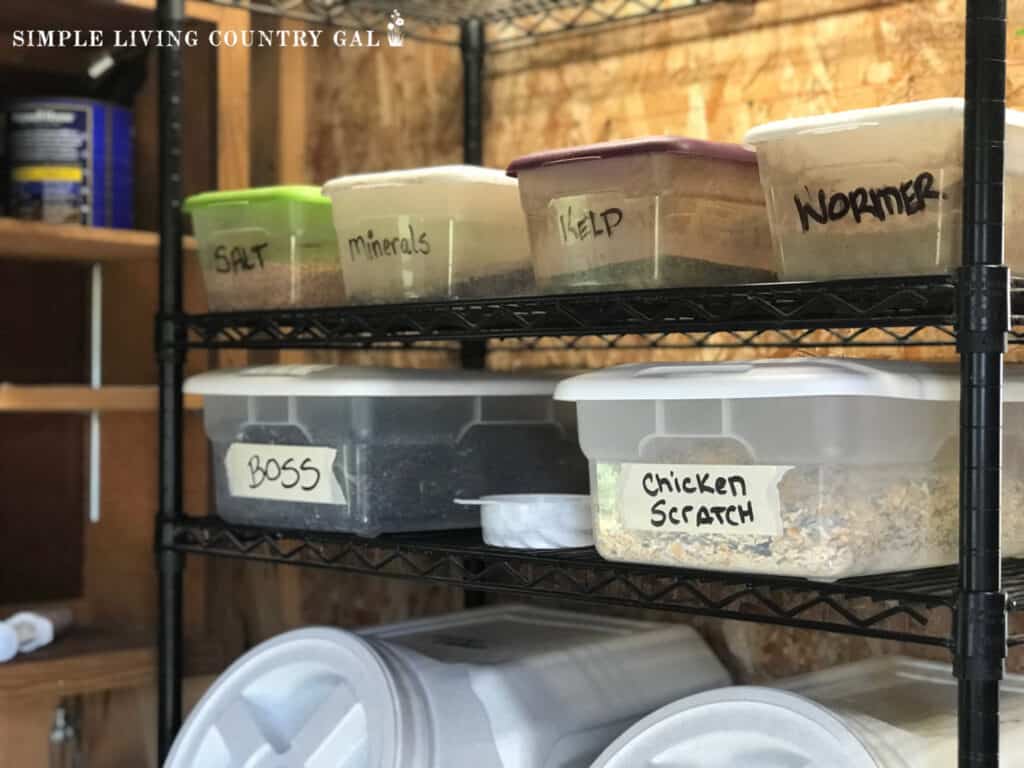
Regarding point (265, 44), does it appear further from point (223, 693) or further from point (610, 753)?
point (610, 753)

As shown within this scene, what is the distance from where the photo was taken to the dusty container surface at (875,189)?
4.07 feet

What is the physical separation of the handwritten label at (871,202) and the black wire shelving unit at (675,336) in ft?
0.21

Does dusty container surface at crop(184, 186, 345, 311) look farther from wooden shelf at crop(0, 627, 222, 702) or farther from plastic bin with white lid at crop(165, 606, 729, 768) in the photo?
wooden shelf at crop(0, 627, 222, 702)

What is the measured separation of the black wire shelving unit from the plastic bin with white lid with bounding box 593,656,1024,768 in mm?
84

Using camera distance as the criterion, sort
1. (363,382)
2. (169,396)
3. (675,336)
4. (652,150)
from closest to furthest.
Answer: (652,150) → (363,382) → (169,396) → (675,336)

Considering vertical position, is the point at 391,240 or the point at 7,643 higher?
the point at 391,240

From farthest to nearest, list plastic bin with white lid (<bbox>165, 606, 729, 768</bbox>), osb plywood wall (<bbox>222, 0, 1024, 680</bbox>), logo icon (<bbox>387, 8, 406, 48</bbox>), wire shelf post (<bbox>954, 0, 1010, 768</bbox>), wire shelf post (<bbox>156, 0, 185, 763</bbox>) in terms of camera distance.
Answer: logo icon (<bbox>387, 8, 406, 48</bbox>)
wire shelf post (<bbox>156, 0, 185, 763</bbox>)
osb plywood wall (<bbox>222, 0, 1024, 680</bbox>)
plastic bin with white lid (<bbox>165, 606, 729, 768</bbox>)
wire shelf post (<bbox>954, 0, 1010, 768</bbox>)

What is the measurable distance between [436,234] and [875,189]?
0.56 meters

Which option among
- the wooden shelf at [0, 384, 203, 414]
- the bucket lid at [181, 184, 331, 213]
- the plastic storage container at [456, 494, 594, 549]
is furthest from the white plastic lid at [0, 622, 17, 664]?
the plastic storage container at [456, 494, 594, 549]

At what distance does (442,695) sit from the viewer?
157 centimetres

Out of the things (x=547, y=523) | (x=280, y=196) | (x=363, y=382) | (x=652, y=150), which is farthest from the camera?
(x=280, y=196)

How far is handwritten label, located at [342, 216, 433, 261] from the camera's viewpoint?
165 centimetres

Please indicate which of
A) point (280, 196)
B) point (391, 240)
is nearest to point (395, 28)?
point (280, 196)

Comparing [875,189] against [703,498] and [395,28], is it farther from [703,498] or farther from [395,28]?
[395,28]
